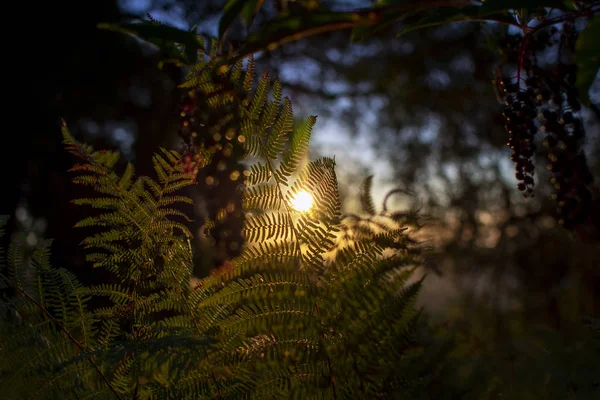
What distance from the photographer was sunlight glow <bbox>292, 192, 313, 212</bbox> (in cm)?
77

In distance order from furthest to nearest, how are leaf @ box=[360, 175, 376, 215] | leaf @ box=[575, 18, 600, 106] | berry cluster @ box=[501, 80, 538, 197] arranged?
leaf @ box=[360, 175, 376, 215]
berry cluster @ box=[501, 80, 538, 197]
leaf @ box=[575, 18, 600, 106]

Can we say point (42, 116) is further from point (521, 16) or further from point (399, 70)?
point (399, 70)

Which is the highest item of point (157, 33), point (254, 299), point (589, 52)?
point (589, 52)

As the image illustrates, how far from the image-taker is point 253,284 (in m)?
0.73

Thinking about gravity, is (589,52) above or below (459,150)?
below

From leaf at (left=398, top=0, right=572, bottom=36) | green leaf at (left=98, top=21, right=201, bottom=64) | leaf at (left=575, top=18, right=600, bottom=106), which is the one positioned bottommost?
green leaf at (left=98, top=21, right=201, bottom=64)

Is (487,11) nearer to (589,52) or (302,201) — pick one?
(589,52)

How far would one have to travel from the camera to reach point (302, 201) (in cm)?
78

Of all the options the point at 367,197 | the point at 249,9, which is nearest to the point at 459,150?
the point at 367,197

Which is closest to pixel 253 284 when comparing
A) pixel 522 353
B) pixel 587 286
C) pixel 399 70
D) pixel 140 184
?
pixel 140 184

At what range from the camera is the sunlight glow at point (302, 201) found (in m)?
0.77

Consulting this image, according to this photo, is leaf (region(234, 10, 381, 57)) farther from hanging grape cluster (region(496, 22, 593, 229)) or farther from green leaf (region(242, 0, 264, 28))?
hanging grape cluster (region(496, 22, 593, 229))

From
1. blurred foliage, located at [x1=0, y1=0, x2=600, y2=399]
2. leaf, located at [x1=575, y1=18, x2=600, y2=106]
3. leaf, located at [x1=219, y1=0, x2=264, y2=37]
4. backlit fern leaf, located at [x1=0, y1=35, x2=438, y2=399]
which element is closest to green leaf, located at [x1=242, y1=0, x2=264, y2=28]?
leaf, located at [x1=219, y1=0, x2=264, y2=37]

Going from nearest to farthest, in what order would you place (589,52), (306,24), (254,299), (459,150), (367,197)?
(306,24) < (589,52) < (254,299) < (367,197) < (459,150)
